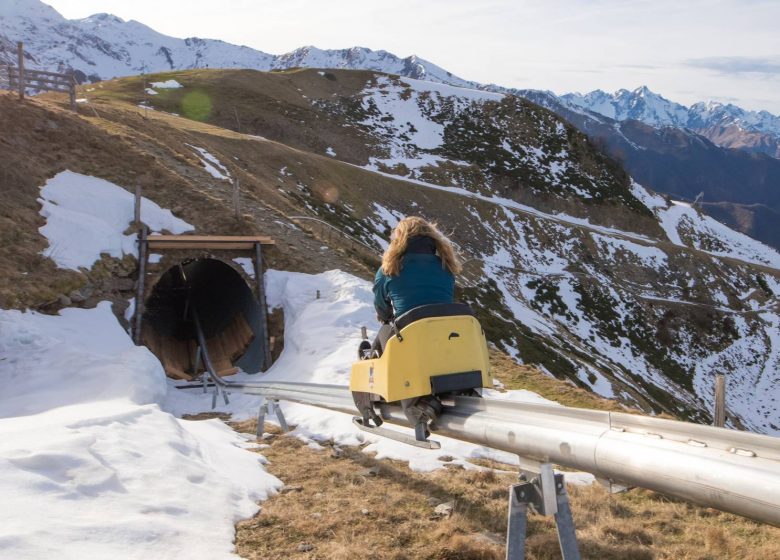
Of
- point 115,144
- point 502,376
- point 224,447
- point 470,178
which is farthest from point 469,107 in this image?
point 224,447

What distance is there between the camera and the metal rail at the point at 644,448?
3045 mm

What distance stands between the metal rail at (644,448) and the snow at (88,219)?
1589 cm

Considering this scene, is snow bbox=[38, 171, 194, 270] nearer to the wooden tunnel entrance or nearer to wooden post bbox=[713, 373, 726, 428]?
the wooden tunnel entrance

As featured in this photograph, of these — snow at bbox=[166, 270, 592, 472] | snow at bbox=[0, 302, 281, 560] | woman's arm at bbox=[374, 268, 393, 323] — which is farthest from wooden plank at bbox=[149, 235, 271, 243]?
woman's arm at bbox=[374, 268, 393, 323]

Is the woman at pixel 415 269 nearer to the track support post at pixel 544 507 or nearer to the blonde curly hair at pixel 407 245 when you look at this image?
the blonde curly hair at pixel 407 245

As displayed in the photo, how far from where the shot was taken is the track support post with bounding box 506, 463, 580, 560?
408 centimetres

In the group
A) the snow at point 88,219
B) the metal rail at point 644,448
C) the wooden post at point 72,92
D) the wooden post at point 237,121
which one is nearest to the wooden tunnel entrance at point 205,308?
the snow at point 88,219

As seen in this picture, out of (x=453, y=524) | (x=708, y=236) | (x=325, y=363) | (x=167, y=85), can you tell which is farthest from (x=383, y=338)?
(x=708, y=236)

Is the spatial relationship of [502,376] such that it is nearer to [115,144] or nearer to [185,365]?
[185,365]

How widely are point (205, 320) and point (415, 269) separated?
21223 mm

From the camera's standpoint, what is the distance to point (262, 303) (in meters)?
19.7

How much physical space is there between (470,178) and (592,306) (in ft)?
95.2

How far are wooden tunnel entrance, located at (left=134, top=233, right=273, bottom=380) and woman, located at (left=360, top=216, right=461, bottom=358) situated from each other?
13114 mm

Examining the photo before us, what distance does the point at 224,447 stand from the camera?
29.5 feet
